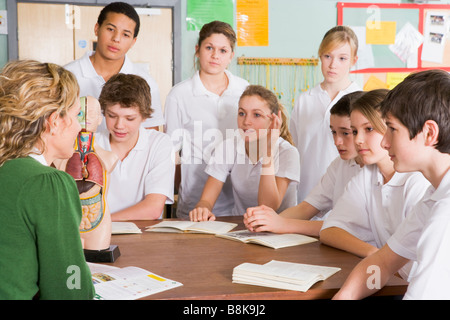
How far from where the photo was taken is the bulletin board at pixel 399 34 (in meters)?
4.28

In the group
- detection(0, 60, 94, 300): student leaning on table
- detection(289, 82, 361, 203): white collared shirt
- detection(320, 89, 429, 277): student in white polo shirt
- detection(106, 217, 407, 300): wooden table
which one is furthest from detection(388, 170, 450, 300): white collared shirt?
detection(289, 82, 361, 203): white collared shirt

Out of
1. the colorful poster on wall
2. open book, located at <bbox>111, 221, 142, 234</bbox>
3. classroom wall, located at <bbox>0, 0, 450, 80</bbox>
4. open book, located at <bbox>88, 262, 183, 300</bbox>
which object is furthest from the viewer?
classroom wall, located at <bbox>0, 0, 450, 80</bbox>

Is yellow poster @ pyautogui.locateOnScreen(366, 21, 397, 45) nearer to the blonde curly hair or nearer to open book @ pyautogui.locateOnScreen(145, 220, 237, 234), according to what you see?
open book @ pyautogui.locateOnScreen(145, 220, 237, 234)

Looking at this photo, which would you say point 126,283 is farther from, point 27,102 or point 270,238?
point 270,238

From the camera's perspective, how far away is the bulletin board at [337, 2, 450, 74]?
428 cm

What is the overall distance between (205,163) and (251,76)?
1.55 meters

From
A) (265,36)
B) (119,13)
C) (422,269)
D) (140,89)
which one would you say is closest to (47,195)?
(422,269)

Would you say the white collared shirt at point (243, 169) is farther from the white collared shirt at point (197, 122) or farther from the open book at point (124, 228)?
the open book at point (124, 228)

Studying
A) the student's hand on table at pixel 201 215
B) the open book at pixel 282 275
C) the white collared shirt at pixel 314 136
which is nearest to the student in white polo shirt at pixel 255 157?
the student's hand on table at pixel 201 215

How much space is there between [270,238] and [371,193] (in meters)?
0.38

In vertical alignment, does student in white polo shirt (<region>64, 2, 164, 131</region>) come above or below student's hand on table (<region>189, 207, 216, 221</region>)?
above

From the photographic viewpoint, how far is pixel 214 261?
148 centimetres

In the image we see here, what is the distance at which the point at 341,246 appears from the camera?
1.61 metres

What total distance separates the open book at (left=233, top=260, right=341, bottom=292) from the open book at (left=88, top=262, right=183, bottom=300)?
0.56 ft
